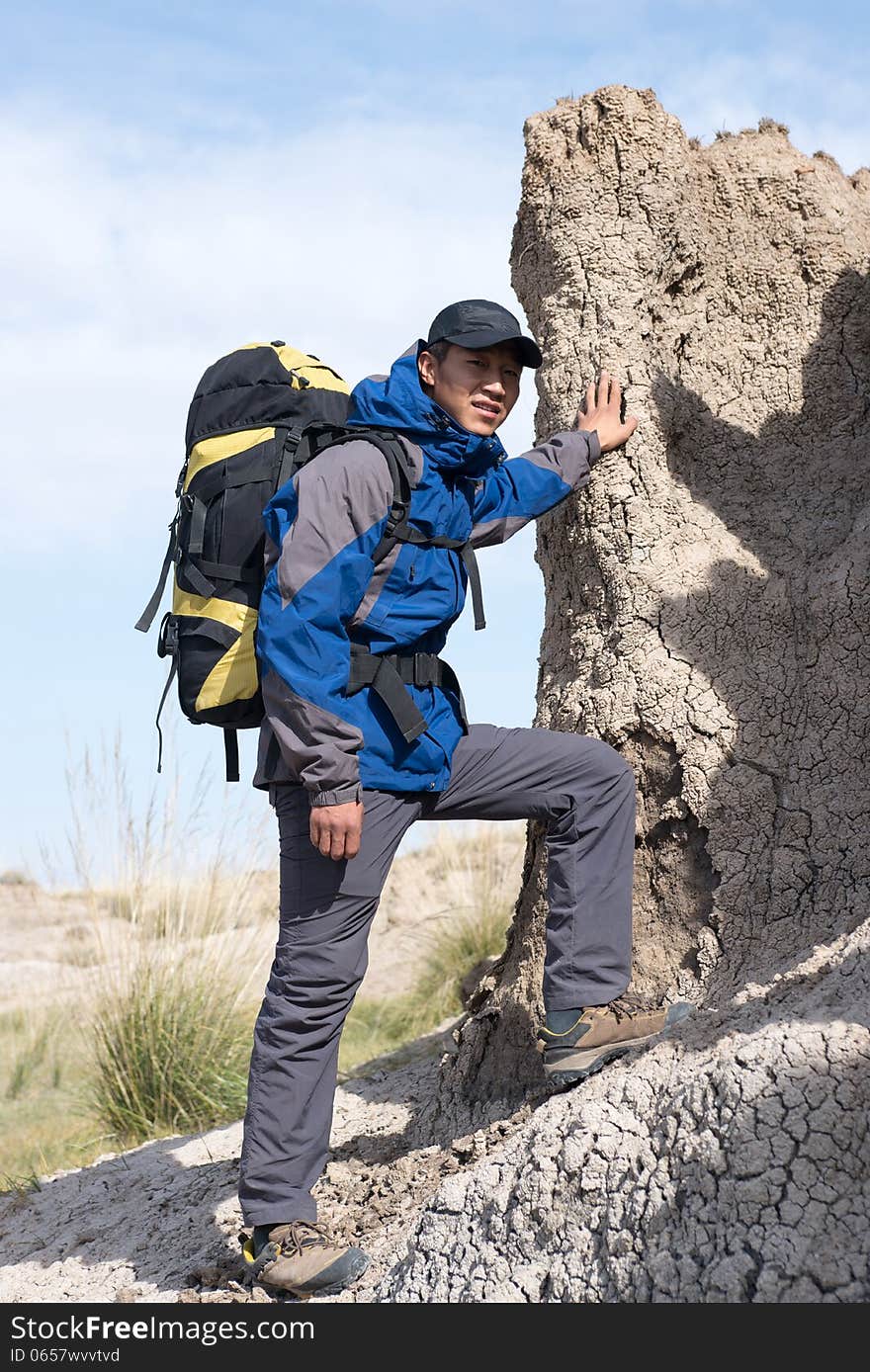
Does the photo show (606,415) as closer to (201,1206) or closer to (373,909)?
(373,909)

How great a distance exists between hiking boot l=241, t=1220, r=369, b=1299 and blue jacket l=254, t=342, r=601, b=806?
113cm

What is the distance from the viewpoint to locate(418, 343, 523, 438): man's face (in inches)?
A: 141

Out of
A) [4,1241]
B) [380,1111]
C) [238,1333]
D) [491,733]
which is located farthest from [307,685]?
[4,1241]

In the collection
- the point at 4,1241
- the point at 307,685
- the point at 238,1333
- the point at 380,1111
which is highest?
the point at 307,685

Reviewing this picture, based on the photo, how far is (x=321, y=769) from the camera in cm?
319

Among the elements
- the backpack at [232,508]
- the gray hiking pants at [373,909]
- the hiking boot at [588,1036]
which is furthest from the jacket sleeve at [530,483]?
the hiking boot at [588,1036]

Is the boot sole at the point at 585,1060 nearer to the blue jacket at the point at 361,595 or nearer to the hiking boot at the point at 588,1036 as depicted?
the hiking boot at the point at 588,1036

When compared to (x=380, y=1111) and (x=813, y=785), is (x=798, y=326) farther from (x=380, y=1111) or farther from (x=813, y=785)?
(x=380, y=1111)

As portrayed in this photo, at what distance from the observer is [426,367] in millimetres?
3648

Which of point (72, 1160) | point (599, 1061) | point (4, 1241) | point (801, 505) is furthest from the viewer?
point (72, 1160)

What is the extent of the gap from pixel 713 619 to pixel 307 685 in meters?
1.55

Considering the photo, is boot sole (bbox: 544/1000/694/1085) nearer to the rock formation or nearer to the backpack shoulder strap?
the rock formation

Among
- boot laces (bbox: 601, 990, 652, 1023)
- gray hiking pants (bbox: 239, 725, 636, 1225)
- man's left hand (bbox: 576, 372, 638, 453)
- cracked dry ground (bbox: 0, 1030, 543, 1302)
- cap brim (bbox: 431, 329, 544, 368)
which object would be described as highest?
cap brim (bbox: 431, 329, 544, 368)

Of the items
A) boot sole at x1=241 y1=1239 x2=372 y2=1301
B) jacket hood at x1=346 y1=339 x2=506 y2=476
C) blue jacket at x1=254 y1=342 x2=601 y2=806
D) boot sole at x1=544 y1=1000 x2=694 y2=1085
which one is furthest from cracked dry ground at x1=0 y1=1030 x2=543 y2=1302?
jacket hood at x1=346 y1=339 x2=506 y2=476
